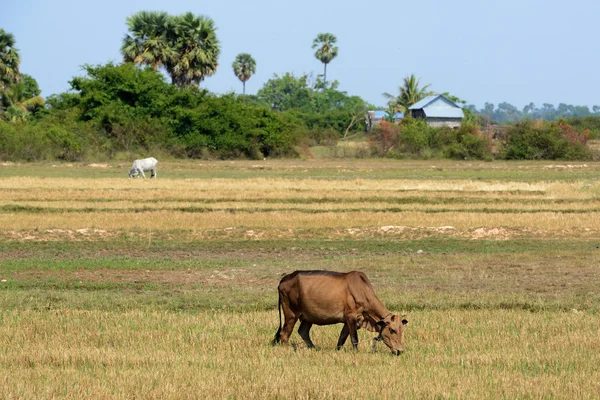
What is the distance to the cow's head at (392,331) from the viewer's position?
1010cm

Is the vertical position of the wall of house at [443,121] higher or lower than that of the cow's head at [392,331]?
higher

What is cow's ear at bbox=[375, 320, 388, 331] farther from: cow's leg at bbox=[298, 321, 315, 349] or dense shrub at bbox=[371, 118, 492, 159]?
dense shrub at bbox=[371, 118, 492, 159]

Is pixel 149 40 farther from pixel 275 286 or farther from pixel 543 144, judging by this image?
pixel 275 286

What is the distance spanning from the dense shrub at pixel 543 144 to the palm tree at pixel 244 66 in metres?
69.5

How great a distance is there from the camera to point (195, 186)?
121 feet

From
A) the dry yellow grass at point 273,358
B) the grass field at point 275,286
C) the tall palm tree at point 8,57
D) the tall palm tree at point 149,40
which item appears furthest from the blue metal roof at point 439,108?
the dry yellow grass at point 273,358

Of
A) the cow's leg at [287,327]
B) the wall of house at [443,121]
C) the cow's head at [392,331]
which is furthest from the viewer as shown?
the wall of house at [443,121]

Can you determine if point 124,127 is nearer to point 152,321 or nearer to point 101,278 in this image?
point 101,278

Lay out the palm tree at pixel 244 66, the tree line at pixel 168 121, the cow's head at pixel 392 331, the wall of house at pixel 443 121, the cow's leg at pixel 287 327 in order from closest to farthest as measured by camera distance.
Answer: the cow's head at pixel 392 331, the cow's leg at pixel 287 327, the tree line at pixel 168 121, the wall of house at pixel 443 121, the palm tree at pixel 244 66

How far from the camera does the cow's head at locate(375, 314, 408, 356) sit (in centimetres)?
1010

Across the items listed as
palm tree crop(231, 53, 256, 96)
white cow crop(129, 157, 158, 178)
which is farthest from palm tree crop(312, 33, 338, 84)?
white cow crop(129, 157, 158, 178)

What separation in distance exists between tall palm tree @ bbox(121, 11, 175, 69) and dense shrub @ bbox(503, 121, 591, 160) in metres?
27.3

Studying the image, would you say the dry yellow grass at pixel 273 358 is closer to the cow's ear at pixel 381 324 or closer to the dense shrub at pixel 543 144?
the cow's ear at pixel 381 324

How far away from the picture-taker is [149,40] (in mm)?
71438
